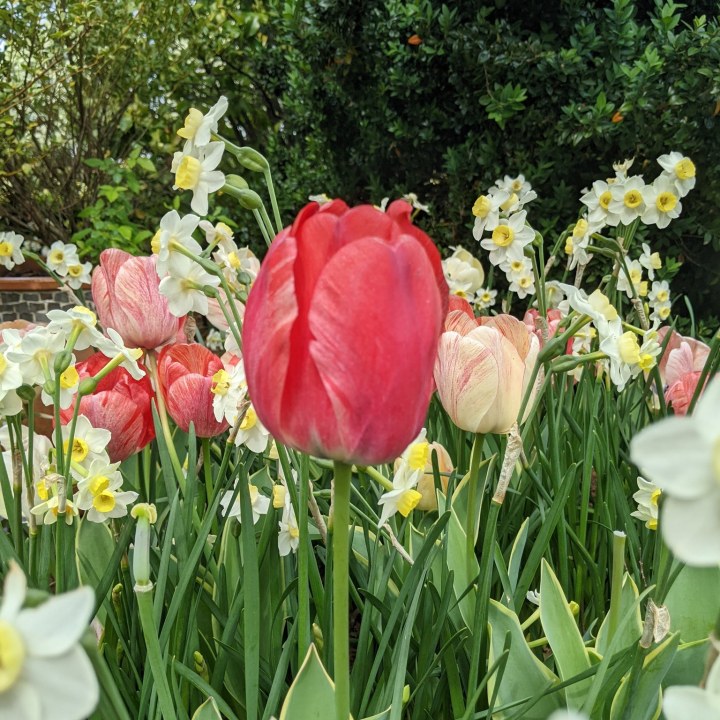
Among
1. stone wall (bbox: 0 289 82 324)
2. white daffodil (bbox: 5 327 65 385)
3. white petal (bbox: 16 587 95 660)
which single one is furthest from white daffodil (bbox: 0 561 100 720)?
stone wall (bbox: 0 289 82 324)

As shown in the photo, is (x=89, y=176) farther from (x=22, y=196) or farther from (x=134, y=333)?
(x=134, y=333)

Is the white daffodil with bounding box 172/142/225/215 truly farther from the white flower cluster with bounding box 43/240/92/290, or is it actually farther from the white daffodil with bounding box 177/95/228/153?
the white flower cluster with bounding box 43/240/92/290

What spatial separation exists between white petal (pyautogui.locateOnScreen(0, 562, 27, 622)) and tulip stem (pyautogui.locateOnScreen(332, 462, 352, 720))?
0.49ft

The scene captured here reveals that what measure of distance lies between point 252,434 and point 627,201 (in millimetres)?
773

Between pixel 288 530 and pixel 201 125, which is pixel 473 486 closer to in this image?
pixel 288 530

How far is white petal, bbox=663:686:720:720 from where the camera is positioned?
184mm

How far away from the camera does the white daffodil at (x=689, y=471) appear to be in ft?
0.64

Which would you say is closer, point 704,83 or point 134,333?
point 134,333

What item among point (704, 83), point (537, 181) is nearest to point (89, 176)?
point (537, 181)

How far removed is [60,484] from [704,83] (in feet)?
7.19

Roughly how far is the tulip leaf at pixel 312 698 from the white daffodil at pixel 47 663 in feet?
0.88

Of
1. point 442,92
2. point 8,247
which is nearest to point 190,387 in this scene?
point 8,247

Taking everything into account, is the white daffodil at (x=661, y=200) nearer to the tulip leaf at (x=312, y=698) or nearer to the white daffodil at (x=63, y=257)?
the tulip leaf at (x=312, y=698)

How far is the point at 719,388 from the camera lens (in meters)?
0.20
